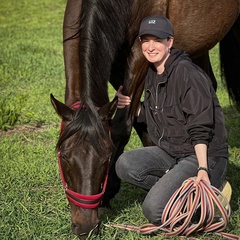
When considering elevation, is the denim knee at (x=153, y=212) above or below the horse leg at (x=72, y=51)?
below

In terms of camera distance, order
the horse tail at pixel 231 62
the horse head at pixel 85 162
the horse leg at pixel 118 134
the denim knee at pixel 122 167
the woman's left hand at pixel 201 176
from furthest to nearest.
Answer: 1. the horse tail at pixel 231 62
2. the horse leg at pixel 118 134
3. the denim knee at pixel 122 167
4. the woman's left hand at pixel 201 176
5. the horse head at pixel 85 162

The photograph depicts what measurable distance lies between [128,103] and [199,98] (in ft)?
2.21

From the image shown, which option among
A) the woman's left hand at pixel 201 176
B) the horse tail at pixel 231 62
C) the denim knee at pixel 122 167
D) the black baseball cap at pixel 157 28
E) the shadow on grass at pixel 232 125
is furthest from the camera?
the horse tail at pixel 231 62

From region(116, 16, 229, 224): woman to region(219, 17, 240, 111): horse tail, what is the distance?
2.31 meters

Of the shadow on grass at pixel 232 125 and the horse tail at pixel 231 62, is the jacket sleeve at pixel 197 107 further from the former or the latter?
the horse tail at pixel 231 62

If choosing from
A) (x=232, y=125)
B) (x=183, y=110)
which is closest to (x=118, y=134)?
(x=183, y=110)

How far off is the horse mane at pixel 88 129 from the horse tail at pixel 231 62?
2934 millimetres

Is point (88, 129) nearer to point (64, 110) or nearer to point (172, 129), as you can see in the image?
point (64, 110)

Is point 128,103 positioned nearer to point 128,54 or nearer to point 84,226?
point 128,54

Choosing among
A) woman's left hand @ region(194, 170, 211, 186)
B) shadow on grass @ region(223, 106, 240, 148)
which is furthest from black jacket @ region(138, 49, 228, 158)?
shadow on grass @ region(223, 106, 240, 148)

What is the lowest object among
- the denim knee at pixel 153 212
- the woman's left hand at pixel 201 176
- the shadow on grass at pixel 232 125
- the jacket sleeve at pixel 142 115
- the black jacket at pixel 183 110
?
the shadow on grass at pixel 232 125

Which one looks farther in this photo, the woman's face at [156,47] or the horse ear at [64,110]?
the woman's face at [156,47]

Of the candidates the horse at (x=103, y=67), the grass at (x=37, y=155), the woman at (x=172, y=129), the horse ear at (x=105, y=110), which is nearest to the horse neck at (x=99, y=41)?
the horse at (x=103, y=67)

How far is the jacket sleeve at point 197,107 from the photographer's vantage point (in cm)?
329
